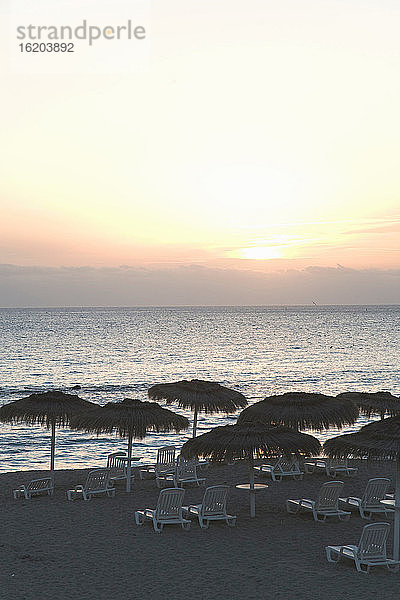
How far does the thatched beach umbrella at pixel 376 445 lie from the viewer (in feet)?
35.0

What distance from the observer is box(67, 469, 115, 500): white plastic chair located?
642 inches

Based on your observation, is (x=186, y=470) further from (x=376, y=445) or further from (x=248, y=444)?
(x=376, y=445)

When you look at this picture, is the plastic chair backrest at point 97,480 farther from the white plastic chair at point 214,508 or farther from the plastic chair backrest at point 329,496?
the plastic chair backrest at point 329,496

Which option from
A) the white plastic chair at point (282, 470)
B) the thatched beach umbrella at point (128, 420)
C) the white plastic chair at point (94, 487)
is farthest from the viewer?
the white plastic chair at point (282, 470)

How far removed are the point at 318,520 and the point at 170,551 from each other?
151 inches

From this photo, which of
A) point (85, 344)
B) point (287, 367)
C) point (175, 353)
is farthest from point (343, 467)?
point (85, 344)

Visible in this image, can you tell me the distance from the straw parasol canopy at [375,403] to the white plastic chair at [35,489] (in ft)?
27.3

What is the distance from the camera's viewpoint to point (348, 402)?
1720 cm

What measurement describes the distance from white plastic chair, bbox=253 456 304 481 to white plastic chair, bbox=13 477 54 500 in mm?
5767

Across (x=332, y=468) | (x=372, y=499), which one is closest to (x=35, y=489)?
(x=372, y=499)

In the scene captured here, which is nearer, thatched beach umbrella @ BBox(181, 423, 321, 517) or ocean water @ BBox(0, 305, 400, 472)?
thatched beach umbrella @ BBox(181, 423, 321, 517)

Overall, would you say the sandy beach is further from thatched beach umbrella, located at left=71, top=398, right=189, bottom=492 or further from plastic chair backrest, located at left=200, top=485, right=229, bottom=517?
thatched beach umbrella, located at left=71, top=398, right=189, bottom=492

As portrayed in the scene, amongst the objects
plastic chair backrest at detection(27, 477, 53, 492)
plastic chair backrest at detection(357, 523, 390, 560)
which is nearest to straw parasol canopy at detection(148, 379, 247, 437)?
plastic chair backrest at detection(27, 477, 53, 492)

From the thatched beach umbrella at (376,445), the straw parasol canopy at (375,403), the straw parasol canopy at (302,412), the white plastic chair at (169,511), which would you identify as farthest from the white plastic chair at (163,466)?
the thatched beach umbrella at (376,445)
